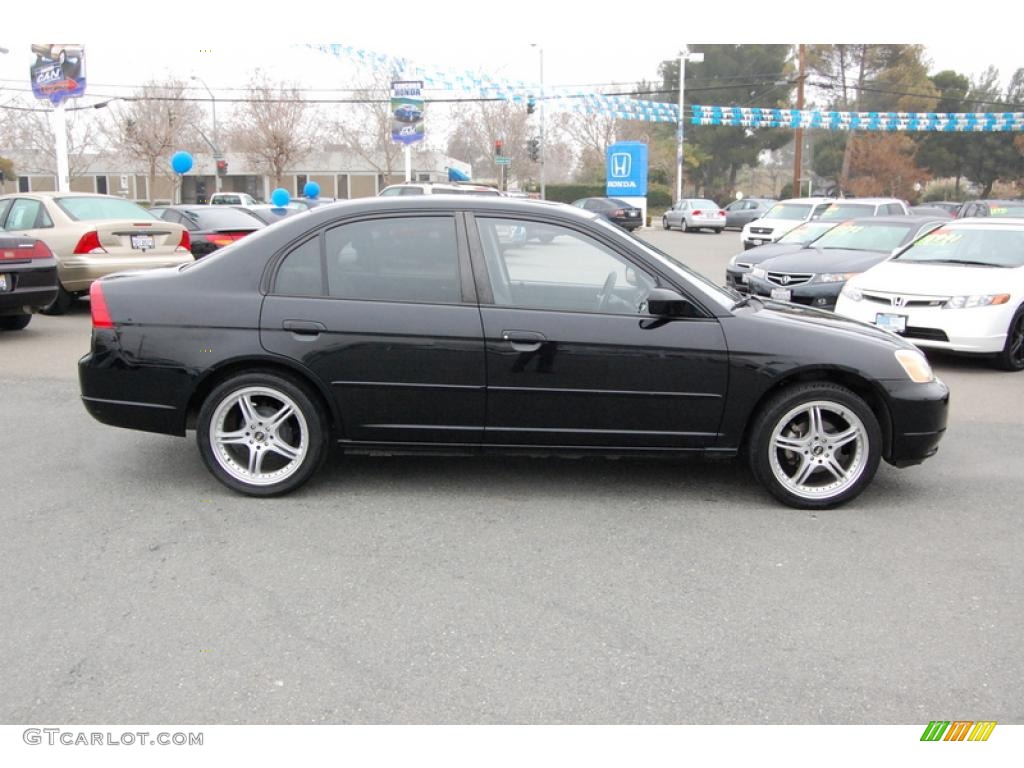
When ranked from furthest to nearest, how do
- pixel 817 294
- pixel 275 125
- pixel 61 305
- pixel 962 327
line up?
pixel 275 125, pixel 61 305, pixel 817 294, pixel 962 327

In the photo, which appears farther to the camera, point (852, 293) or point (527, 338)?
point (852, 293)

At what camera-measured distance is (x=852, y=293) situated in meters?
9.40

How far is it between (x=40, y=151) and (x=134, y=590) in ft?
220

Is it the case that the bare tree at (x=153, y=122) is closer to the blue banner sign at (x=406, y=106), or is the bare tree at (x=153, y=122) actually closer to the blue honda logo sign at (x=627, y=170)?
the blue banner sign at (x=406, y=106)

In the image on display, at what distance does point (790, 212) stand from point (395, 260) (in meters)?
20.1

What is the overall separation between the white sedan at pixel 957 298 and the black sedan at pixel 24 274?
827 cm

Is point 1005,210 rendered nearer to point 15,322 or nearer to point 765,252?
point 765,252

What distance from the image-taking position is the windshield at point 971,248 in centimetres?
938

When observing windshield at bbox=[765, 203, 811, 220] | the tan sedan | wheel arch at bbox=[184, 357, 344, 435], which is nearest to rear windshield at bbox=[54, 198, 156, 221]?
the tan sedan

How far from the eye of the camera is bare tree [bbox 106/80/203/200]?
170ft

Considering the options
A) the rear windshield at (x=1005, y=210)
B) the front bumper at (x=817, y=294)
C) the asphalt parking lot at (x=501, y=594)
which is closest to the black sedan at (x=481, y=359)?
the asphalt parking lot at (x=501, y=594)

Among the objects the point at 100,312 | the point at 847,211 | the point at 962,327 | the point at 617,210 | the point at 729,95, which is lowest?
the point at 962,327

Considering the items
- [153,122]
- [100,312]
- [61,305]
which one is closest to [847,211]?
[61,305]

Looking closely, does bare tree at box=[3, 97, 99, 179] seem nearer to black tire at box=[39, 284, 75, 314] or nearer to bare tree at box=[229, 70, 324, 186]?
bare tree at box=[229, 70, 324, 186]
